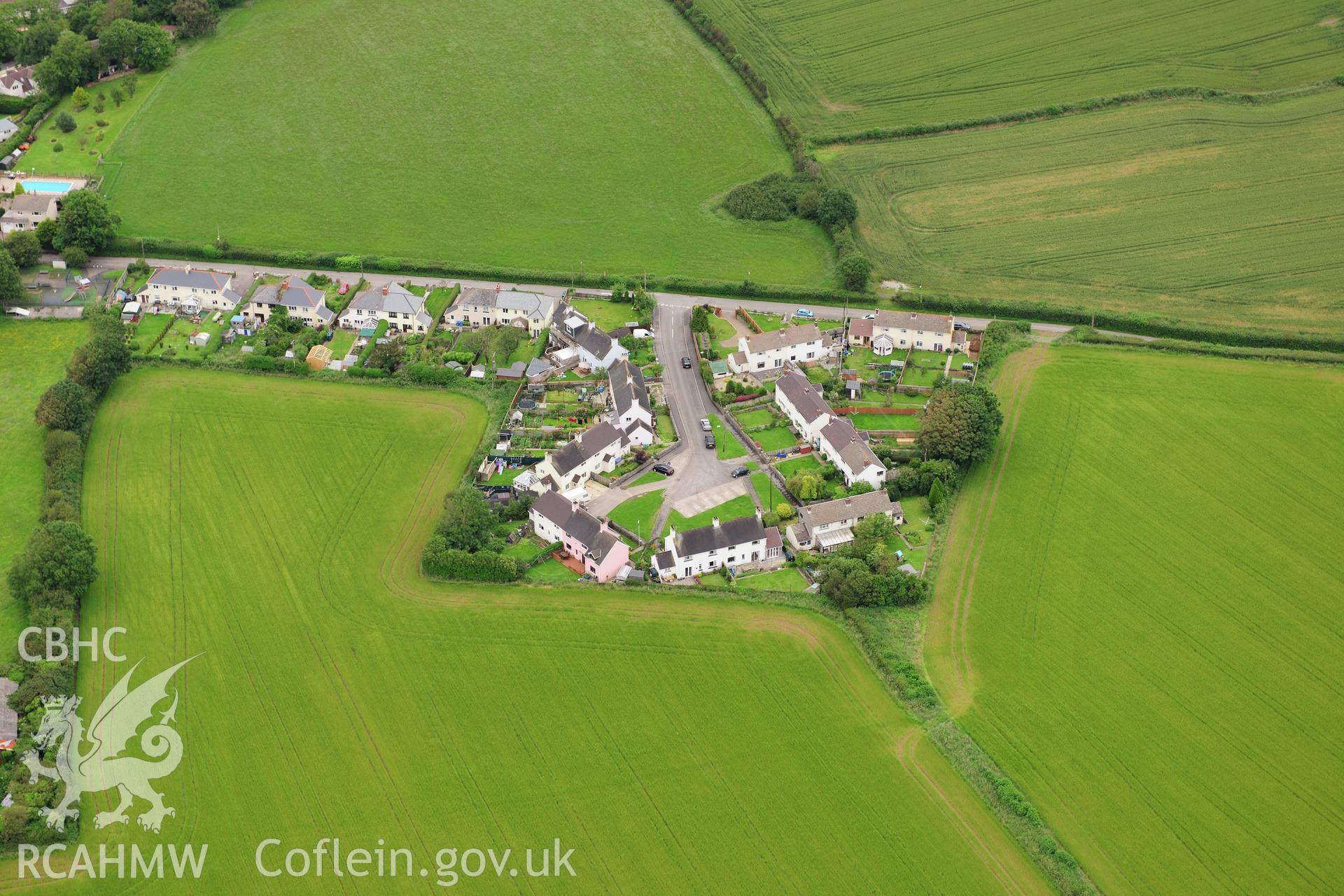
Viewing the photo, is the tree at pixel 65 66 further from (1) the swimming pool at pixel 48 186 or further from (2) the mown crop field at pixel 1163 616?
(2) the mown crop field at pixel 1163 616

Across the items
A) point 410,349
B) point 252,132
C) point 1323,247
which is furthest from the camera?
point 252,132

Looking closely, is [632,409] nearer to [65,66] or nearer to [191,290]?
[191,290]

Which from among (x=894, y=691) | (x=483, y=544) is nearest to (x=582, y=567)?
(x=483, y=544)

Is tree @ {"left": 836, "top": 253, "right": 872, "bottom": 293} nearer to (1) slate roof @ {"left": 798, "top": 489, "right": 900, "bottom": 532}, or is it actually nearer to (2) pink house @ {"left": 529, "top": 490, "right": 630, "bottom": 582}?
(1) slate roof @ {"left": 798, "top": 489, "right": 900, "bottom": 532}

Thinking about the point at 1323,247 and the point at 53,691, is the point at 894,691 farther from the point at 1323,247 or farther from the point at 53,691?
the point at 1323,247

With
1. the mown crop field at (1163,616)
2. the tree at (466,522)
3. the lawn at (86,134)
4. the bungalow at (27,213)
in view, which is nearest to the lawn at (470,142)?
the lawn at (86,134)
